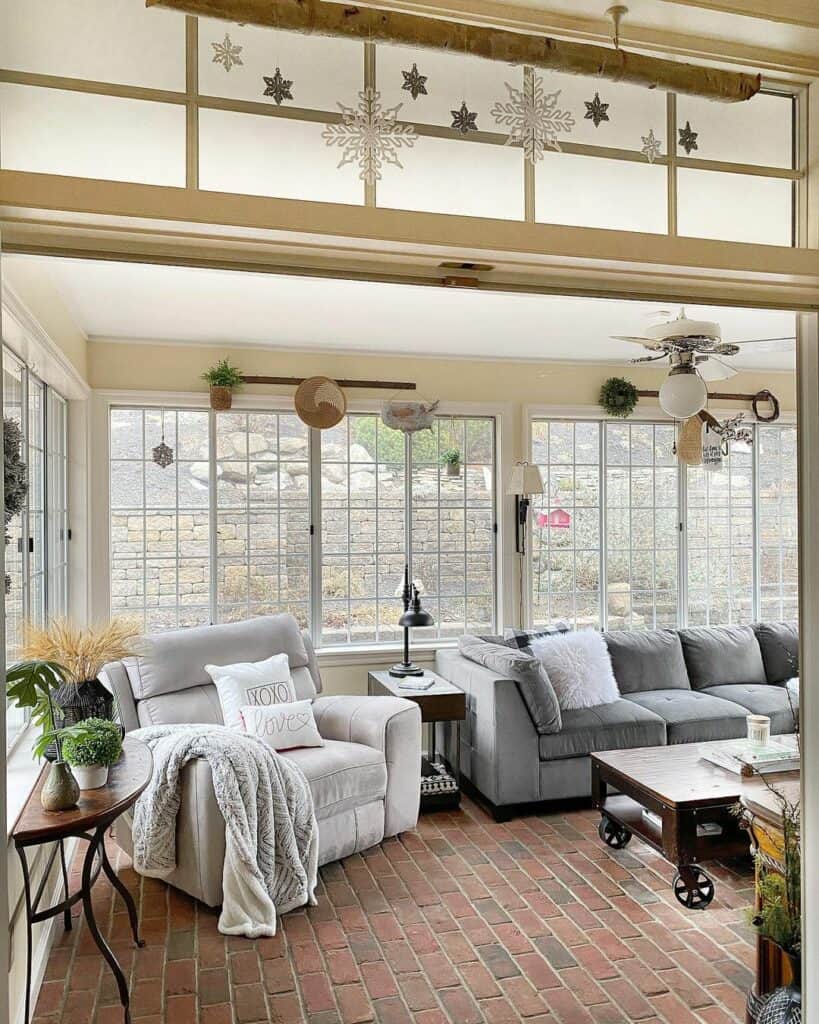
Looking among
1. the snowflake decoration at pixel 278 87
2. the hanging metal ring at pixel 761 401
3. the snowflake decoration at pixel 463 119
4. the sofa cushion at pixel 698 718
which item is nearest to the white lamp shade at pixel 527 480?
the sofa cushion at pixel 698 718

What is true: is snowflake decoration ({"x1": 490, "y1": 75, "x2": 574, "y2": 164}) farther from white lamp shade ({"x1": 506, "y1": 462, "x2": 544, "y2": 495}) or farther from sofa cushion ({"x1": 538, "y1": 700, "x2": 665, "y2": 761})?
white lamp shade ({"x1": 506, "y1": 462, "x2": 544, "y2": 495})

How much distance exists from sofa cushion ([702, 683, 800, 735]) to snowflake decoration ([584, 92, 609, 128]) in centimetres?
413

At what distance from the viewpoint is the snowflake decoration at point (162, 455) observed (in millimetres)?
5137

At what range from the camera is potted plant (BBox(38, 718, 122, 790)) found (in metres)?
2.60

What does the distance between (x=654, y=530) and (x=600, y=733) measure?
2.08 metres

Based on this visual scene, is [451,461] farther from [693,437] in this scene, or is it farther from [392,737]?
[392,737]

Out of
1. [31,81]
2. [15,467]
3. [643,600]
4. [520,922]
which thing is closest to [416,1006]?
[520,922]

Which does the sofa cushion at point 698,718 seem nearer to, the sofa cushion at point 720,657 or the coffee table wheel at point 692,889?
the sofa cushion at point 720,657

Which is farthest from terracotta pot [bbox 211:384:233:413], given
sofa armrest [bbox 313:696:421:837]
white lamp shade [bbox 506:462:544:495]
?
sofa armrest [bbox 313:696:421:837]

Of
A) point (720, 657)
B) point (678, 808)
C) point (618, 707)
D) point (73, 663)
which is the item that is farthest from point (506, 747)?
point (73, 663)

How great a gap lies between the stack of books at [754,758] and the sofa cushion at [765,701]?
0.82 metres

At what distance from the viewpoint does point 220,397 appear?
16.9ft

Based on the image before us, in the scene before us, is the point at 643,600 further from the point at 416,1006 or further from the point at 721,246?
the point at 721,246

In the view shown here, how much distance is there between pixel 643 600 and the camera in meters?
6.18
